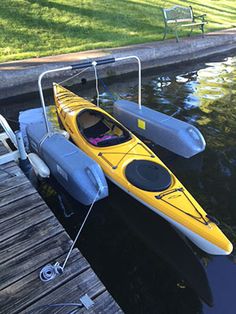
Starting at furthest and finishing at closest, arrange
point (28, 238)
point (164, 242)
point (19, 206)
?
point (164, 242) < point (19, 206) < point (28, 238)

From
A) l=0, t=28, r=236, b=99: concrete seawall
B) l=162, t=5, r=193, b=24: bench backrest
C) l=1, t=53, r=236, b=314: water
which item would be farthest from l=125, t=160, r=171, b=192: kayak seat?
l=162, t=5, r=193, b=24: bench backrest

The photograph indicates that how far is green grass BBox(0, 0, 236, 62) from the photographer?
1241 centimetres

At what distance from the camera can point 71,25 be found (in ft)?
46.2

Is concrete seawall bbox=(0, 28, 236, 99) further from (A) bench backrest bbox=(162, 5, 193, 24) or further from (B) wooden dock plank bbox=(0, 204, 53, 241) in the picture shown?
(B) wooden dock plank bbox=(0, 204, 53, 241)

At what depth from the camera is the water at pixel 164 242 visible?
161 inches

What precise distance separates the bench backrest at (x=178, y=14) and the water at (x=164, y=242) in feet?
26.5

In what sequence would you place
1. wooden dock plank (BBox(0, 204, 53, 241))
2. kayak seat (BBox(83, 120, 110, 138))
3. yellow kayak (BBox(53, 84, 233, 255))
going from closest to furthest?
wooden dock plank (BBox(0, 204, 53, 241)), yellow kayak (BBox(53, 84, 233, 255)), kayak seat (BBox(83, 120, 110, 138))

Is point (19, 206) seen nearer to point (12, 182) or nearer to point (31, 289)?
point (12, 182)

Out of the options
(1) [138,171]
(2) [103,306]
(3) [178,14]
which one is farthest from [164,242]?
(3) [178,14]

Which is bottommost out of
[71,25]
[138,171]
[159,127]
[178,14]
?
[159,127]

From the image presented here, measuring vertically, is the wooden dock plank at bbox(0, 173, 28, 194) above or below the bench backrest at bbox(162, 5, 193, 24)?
below

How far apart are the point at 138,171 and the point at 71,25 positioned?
10931mm

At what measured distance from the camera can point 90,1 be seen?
53.3ft

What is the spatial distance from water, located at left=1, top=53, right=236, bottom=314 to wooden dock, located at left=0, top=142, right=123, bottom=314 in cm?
86
